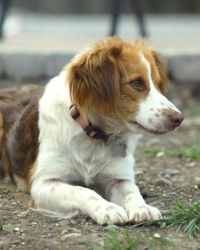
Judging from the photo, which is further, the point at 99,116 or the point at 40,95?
the point at 40,95

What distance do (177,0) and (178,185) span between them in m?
13.5

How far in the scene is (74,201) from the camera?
4.50 m

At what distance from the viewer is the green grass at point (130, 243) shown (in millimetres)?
3863

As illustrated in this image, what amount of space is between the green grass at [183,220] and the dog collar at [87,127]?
647 millimetres

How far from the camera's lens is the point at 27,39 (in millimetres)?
11000

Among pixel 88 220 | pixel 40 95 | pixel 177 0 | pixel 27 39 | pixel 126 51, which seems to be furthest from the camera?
pixel 177 0

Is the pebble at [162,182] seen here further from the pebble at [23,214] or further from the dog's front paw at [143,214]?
the pebble at [23,214]

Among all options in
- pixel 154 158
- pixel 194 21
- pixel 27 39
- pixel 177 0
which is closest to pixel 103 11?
pixel 177 0

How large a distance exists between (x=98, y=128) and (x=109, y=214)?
2.10 ft

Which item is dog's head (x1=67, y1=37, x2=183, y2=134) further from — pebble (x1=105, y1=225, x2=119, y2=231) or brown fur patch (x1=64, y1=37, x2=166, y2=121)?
pebble (x1=105, y1=225, x2=119, y2=231)

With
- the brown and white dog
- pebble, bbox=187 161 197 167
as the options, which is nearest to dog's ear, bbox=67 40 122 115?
the brown and white dog

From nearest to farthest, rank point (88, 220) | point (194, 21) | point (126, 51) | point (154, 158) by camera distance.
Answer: point (88, 220) → point (126, 51) → point (154, 158) → point (194, 21)

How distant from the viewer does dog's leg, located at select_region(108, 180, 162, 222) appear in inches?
169

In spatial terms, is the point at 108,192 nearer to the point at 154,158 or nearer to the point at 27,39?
the point at 154,158
